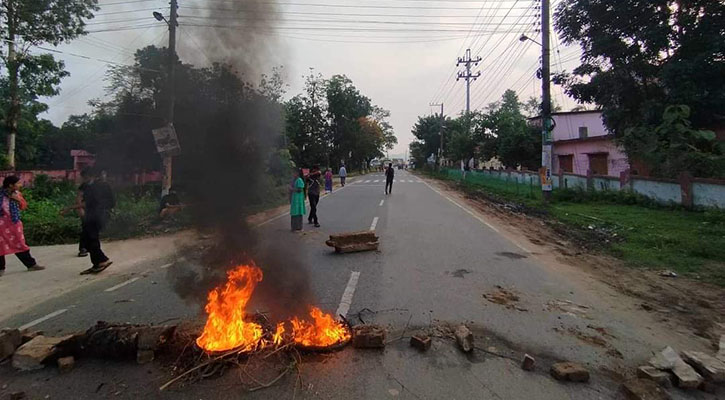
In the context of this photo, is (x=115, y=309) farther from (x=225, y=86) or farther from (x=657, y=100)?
(x=657, y=100)

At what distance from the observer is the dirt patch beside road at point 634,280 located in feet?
15.6

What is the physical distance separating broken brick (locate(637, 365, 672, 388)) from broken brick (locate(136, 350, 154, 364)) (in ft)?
12.7

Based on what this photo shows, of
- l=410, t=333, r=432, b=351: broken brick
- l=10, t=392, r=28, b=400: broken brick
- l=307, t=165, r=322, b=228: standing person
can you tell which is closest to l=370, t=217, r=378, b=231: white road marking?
l=307, t=165, r=322, b=228: standing person

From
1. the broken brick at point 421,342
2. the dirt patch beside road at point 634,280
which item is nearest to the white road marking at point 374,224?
the dirt patch beside road at point 634,280

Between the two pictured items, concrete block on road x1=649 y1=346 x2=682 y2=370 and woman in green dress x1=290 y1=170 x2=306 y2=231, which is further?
woman in green dress x1=290 y1=170 x2=306 y2=231

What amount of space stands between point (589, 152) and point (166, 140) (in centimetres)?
2427

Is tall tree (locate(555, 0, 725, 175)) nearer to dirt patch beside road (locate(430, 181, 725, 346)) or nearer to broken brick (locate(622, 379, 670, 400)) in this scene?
dirt patch beside road (locate(430, 181, 725, 346))

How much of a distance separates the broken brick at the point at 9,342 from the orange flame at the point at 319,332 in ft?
7.64

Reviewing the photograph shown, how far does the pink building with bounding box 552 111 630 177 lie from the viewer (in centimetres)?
2384

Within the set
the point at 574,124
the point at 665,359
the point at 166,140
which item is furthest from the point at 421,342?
the point at 574,124

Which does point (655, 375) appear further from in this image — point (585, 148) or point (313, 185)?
point (585, 148)

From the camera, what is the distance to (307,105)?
20625mm

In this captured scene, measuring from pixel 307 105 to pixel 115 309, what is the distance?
1674cm

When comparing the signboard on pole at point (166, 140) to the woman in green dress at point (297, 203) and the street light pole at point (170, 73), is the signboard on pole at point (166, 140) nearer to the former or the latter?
the street light pole at point (170, 73)
